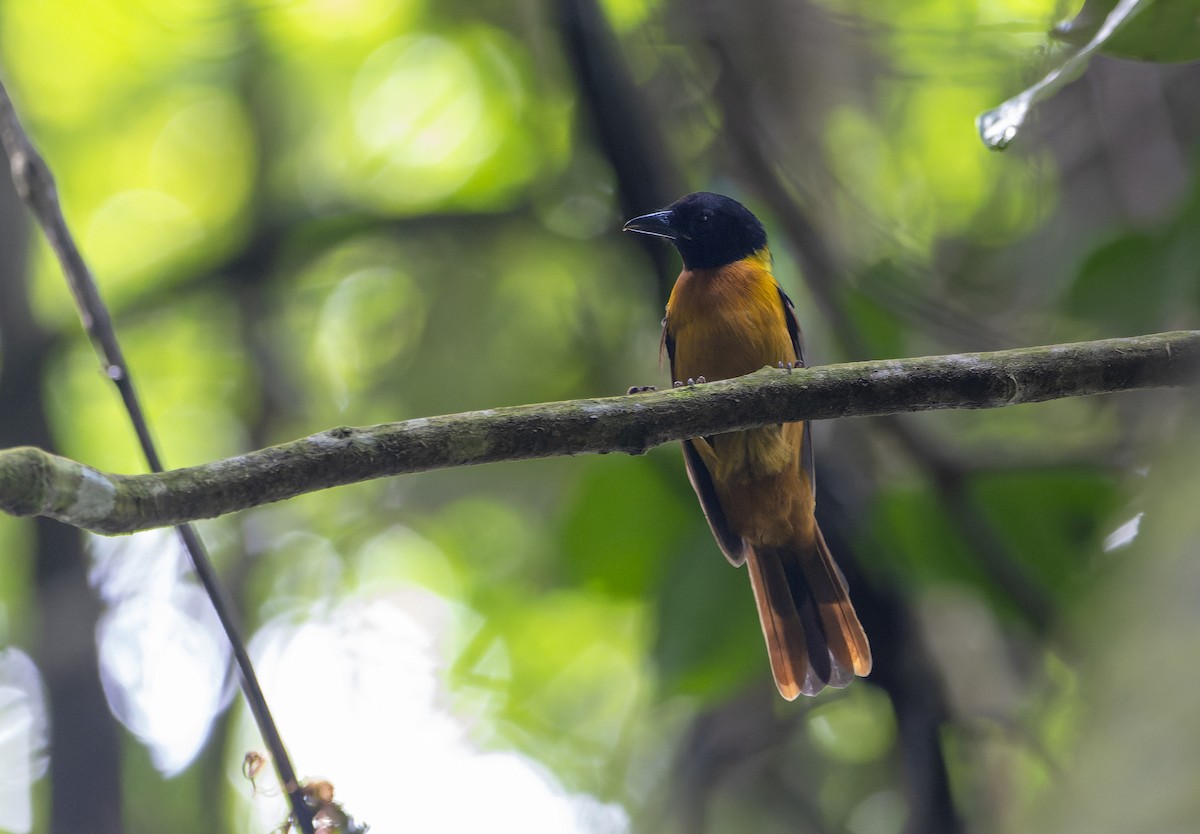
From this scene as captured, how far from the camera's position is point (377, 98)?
6.81 m

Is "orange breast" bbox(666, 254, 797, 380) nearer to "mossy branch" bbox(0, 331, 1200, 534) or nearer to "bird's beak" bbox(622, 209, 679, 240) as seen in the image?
"bird's beak" bbox(622, 209, 679, 240)

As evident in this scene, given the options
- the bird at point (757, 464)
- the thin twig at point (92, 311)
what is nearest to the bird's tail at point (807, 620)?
the bird at point (757, 464)

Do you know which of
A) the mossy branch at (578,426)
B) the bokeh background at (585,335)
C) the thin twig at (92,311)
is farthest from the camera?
the bokeh background at (585,335)

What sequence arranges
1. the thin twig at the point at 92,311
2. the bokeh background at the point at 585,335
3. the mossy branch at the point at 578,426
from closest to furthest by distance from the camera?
1. the thin twig at the point at 92,311
2. the mossy branch at the point at 578,426
3. the bokeh background at the point at 585,335

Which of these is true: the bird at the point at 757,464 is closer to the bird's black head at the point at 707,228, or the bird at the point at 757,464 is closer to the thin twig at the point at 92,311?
the bird's black head at the point at 707,228

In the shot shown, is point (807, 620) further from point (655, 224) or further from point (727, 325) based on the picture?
point (655, 224)

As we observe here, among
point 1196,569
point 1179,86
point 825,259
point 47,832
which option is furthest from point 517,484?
point 1196,569

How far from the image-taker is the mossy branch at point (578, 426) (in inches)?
61.1

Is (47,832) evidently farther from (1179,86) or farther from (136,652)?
(1179,86)

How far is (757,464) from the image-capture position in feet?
13.9

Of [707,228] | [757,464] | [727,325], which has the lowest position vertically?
[757,464]

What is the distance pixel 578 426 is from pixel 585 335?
10.7 ft

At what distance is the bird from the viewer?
12.9 ft

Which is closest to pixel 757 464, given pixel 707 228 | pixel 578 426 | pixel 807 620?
pixel 807 620
